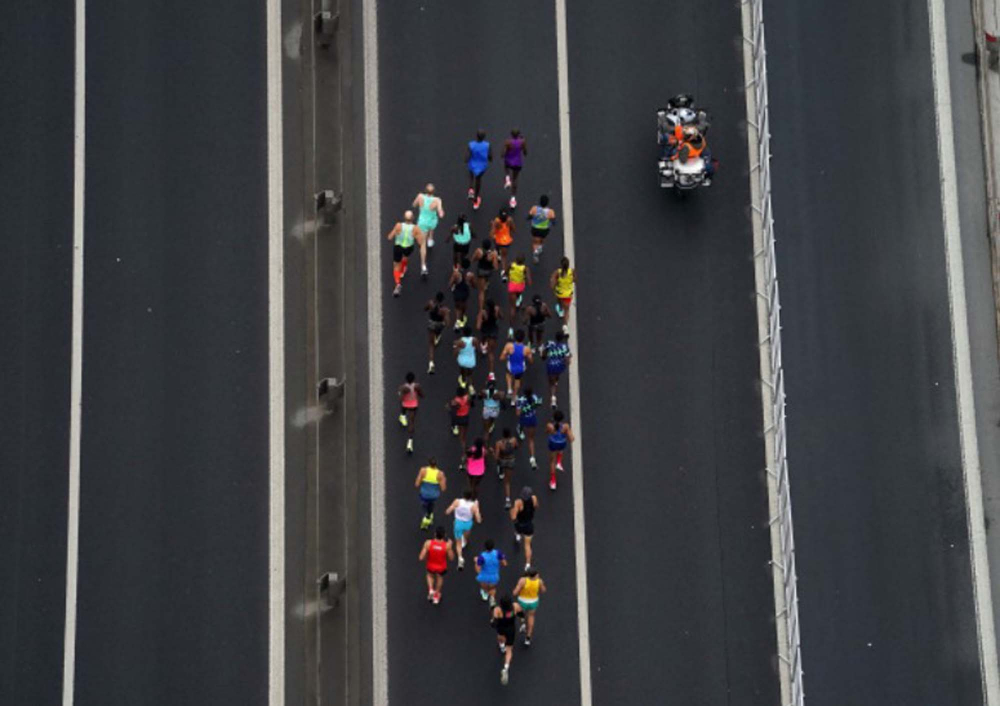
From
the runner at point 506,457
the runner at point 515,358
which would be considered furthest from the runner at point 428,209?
the runner at point 506,457

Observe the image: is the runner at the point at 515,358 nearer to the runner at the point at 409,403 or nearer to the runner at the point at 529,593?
the runner at the point at 409,403

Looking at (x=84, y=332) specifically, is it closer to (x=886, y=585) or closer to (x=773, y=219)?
(x=773, y=219)

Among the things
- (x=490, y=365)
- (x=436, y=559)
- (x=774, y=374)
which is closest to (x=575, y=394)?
(x=490, y=365)

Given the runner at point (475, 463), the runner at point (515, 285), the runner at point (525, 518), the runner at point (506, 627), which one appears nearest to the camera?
the runner at point (506, 627)

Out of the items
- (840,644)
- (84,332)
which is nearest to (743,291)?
(840,644)

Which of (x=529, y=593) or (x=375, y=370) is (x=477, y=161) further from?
(x=529, y=593)

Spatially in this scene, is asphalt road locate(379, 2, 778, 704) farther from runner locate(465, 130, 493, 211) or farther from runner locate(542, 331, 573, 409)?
runner locate(542, 331, 573, 409)
